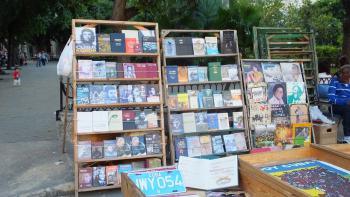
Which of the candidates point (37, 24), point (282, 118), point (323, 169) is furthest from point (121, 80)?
point (37, 24)

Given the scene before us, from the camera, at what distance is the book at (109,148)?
5.22m

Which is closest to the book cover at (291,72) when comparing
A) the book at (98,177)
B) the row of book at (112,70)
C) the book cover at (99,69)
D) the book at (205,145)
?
the book at (205,145)

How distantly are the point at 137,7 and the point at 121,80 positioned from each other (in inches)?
132

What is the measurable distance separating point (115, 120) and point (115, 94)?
342 millimetres

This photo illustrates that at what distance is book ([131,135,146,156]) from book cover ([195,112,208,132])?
0.90 meters

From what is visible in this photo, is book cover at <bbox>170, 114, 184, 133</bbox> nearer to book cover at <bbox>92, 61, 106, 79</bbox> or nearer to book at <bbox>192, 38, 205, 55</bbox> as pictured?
book at <bbox>192, 38, 205, 55</bbox>

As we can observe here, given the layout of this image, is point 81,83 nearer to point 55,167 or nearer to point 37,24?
point 55,167

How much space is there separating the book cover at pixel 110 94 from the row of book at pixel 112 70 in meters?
0.14

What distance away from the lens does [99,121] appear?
5.19m

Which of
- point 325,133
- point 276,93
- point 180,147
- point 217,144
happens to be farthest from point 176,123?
point 325,133

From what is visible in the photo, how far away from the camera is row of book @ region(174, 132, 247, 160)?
5.77 meters

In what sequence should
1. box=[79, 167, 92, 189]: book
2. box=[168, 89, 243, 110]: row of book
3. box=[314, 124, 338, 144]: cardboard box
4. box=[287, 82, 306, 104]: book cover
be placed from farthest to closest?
box=[314, 124, 338, 144]: cardboard box
box=[287, 82, 306, 104]: book cover
box=[168, 89, 243, 110]: row of book
box=[79, 167, 92, 189]: book

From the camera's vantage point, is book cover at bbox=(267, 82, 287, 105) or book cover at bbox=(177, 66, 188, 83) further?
book cover at bbox=(267, 82, 287, 105)

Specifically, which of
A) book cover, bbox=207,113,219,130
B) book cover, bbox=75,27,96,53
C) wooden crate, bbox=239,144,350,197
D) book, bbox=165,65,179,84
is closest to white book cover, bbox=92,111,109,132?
book cover, bbox=75,27,96,53
